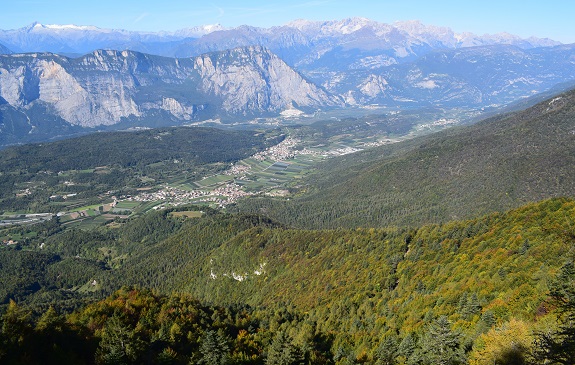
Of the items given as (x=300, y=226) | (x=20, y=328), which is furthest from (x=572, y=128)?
(x=20, y=328)

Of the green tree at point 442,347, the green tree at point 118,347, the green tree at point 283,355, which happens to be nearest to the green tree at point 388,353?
the green tree at point 442,347

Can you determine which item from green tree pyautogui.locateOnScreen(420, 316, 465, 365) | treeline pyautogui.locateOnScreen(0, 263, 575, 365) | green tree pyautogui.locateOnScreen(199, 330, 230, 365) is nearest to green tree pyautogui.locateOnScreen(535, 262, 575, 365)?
treeline pyautogui.locateOnScreen(0, 263, 575, 365)

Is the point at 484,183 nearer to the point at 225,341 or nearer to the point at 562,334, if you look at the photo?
the point at 225,341

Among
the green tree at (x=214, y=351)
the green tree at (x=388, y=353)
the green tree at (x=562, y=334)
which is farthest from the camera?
the green tree at (x=388, y=353)

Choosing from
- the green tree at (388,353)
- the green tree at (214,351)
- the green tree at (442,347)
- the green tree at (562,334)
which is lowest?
the green tree at (388,353)

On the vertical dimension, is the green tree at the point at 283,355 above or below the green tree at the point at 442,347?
below

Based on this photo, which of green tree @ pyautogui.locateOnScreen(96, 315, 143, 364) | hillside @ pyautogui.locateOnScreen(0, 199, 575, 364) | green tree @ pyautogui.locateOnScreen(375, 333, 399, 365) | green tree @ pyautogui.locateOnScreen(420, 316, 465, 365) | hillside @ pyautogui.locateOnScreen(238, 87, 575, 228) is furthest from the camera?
hillside @ pyautogui.locateOnScreen(238, 87, 575, 228)

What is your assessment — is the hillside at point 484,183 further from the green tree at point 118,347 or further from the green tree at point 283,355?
the green tree at point 118,347

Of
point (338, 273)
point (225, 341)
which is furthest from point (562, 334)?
point (338, 273)

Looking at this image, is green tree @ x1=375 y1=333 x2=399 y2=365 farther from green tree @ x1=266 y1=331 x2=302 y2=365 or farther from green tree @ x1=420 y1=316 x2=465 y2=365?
green tree @ x1=266 y1=331 x2=302 y2=365

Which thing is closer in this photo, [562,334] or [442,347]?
[562,334]

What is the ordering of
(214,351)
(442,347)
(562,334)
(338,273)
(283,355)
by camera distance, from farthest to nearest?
(338,273), (283,355), (214,351), (442,347), (562,334)
